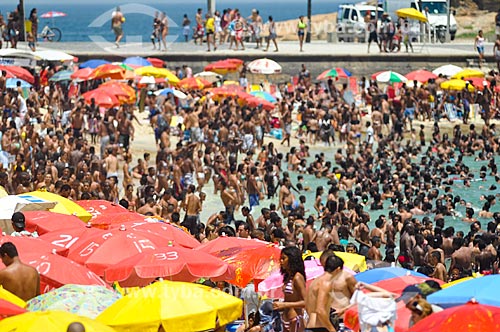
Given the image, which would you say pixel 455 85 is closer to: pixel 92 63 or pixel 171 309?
pixel 92 63

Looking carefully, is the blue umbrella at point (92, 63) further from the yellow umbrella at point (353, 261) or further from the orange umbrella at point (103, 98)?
the yellow umbrella at point (353, 261)

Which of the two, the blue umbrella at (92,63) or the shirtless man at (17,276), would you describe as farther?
the blue umbrella at (92,63)

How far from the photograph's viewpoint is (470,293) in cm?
920

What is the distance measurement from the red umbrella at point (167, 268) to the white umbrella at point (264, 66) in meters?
21.5

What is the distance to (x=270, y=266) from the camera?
1161 centimetres

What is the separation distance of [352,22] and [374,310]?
35.7 metres

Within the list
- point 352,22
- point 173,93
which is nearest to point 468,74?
point 173,93

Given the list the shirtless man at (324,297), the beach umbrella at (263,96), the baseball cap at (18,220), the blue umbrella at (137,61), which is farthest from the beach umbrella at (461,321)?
the blue umbrella at (137,61)

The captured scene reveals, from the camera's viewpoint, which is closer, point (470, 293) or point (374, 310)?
point (374, 310)

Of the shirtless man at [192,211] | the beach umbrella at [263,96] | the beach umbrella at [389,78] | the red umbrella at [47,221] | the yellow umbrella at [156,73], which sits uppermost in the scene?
the yellow umbrella at [156,73]

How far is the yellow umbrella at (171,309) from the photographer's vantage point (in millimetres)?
9164

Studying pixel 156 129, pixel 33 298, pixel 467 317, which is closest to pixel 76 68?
pixel 156 129

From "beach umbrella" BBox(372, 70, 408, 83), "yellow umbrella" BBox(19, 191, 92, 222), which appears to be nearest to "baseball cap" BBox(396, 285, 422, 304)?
"yellow umbrella" BBox(19, 191, 92, 222)

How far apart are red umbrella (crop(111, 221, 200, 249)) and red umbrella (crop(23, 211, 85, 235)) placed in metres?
0.54
